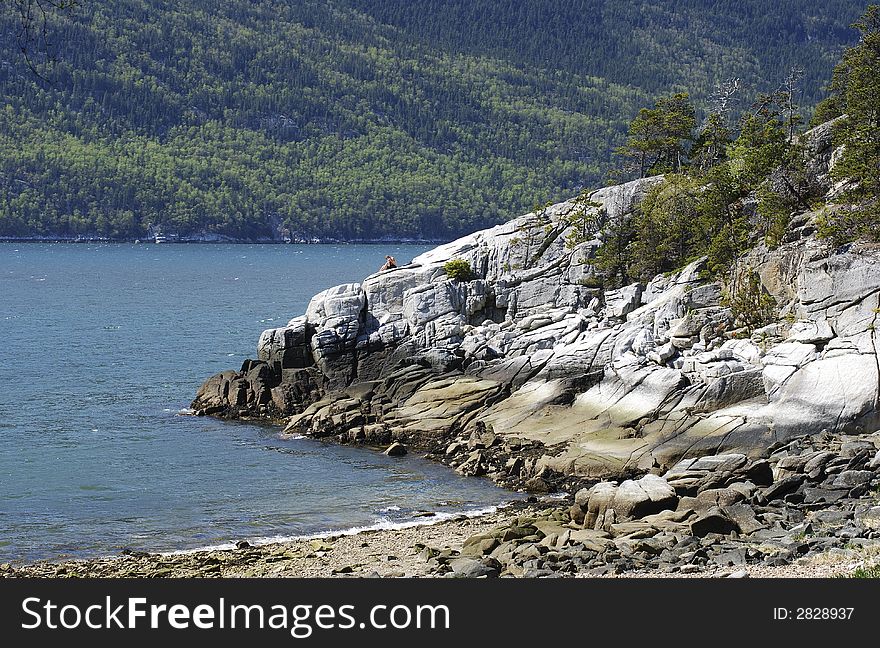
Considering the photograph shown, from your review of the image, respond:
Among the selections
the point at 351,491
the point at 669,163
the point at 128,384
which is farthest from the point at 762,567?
the point at 128,384

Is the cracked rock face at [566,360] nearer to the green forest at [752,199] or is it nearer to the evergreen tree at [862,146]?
the green forest at [752,199]

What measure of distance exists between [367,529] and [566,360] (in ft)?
44.1

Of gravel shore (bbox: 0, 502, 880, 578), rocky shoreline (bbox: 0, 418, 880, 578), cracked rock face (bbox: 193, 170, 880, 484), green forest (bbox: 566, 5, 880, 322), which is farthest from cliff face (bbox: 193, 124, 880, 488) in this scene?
gravel shore (bbox: 0, 502, 880, 578)

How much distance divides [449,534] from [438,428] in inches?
491

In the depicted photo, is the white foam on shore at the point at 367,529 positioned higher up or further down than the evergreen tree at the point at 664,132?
further down

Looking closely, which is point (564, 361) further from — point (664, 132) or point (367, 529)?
point (664, 132)

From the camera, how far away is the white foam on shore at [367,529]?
29312 mm

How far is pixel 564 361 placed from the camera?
136 ft

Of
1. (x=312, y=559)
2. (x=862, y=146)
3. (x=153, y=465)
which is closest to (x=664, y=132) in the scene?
(x=862, y=146)

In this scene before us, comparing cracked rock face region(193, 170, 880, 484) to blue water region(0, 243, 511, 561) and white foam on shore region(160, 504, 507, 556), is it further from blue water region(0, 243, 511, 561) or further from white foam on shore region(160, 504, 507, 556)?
white foam on shore region(160, 504, 507, 556)

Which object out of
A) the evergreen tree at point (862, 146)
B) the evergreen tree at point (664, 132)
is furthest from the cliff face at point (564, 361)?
the evergreen tree at point (664, 132)

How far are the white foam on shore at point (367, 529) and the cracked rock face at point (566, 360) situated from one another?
416 cm

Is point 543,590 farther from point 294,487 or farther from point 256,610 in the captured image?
point 294,487

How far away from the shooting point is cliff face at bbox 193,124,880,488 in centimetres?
3500
